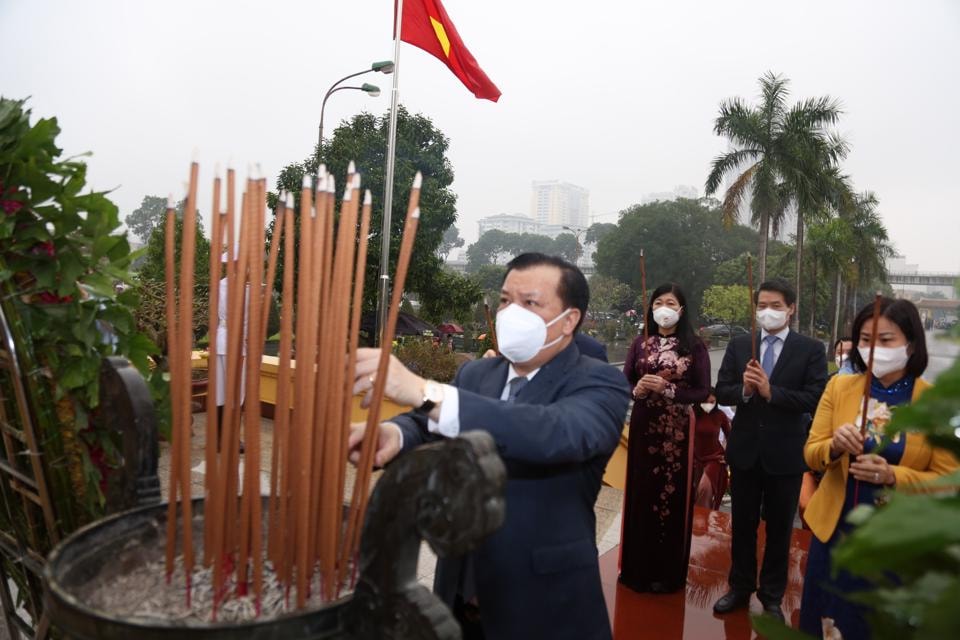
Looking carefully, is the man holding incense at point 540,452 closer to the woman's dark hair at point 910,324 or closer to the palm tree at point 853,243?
the woman's dark hair at point 910,324

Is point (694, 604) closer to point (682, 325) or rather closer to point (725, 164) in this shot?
point (682, 325)

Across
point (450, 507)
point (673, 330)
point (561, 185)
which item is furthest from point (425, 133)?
point (561, 185)

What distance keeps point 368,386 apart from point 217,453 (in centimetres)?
25

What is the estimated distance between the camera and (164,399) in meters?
1.60

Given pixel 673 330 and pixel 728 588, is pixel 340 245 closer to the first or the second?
pixel 673 330

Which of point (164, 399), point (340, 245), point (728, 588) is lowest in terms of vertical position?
point (728, 588)

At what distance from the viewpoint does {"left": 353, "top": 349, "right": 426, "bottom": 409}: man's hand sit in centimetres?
100

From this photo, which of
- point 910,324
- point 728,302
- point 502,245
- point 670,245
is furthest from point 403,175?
point 502,245

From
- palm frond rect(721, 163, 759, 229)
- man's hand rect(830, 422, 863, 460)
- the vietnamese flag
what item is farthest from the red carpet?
palm frond rect(721, 163, 759, 229)

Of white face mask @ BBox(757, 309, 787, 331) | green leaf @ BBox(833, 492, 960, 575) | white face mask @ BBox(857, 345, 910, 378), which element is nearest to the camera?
green leaf @ BBox(833, 492, 960, 575)

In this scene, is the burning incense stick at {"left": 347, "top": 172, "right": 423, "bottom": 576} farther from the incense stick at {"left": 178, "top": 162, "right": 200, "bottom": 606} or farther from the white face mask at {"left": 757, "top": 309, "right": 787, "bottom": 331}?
the white face mask at {"left": 757, "top": 309, "right": 787, "bottom": 331}

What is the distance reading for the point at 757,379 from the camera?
291cm

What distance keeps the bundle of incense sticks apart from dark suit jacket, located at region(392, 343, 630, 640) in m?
0.50

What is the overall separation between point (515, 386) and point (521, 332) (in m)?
0.20
